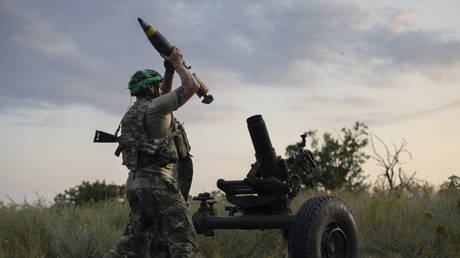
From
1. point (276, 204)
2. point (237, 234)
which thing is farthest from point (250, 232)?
point (276, 204)

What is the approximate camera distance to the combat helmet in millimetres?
5398

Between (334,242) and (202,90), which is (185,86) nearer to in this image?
(202,90)

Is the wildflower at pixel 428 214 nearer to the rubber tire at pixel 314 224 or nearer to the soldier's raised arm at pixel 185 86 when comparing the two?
the rubber tire at pixel 314 224

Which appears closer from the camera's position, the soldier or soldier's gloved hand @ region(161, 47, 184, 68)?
the soldier

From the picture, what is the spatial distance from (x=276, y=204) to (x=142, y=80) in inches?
80.3

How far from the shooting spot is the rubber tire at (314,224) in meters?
4.88

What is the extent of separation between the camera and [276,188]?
5.43 metres

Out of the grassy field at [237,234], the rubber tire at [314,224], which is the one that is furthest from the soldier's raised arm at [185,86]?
the grassy field at [237,234]

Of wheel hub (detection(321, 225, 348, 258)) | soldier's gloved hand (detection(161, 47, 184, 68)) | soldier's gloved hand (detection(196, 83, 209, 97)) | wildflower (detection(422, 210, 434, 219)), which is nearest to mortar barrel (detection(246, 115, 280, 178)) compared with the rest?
soldier's gloved hand (detection(196, 83, 209, 97))

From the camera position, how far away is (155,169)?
512 cm

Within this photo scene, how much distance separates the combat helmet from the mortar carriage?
3.69ft

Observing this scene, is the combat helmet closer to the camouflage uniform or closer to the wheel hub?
the camouflage uniform

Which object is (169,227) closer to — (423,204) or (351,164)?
(423,204)

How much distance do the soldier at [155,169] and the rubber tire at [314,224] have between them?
106cm
